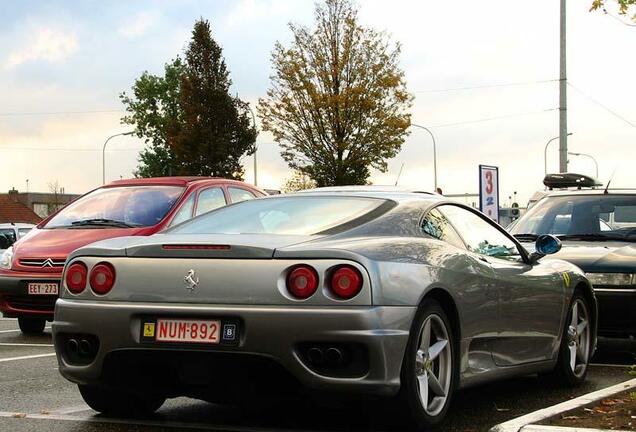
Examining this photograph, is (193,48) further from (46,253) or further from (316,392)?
(316,392)

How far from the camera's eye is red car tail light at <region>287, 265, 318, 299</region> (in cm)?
509

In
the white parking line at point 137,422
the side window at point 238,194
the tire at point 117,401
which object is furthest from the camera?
the side window at point 238,194

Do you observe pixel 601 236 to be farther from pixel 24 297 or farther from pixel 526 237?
pixel 24 297

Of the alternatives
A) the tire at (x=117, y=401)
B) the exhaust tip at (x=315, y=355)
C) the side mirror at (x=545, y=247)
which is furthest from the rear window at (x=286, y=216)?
the side mirror at (x=545, y=247)

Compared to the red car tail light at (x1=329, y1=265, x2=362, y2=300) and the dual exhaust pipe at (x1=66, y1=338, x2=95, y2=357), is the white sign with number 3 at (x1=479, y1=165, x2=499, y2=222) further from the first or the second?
the red car tail light at (x1=329, y1=265, x2=362, y2=300)

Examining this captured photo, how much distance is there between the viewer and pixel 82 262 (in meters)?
A: 5.64

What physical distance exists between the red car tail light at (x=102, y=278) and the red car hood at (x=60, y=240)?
17.9 ft

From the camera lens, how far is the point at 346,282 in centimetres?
508

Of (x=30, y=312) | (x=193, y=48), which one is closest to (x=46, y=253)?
→ (x=30, y=312)

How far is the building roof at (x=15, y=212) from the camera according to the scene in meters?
95.6

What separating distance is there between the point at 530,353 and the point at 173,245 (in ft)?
8.67

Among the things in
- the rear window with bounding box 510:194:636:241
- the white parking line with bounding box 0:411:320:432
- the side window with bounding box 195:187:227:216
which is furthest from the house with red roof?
the white parking line with bounding box 0:411:320:432

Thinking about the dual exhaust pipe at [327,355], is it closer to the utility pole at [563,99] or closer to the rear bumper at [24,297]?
the rear bumper at [24,297]

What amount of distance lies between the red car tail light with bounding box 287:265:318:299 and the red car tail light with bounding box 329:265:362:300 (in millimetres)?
89
